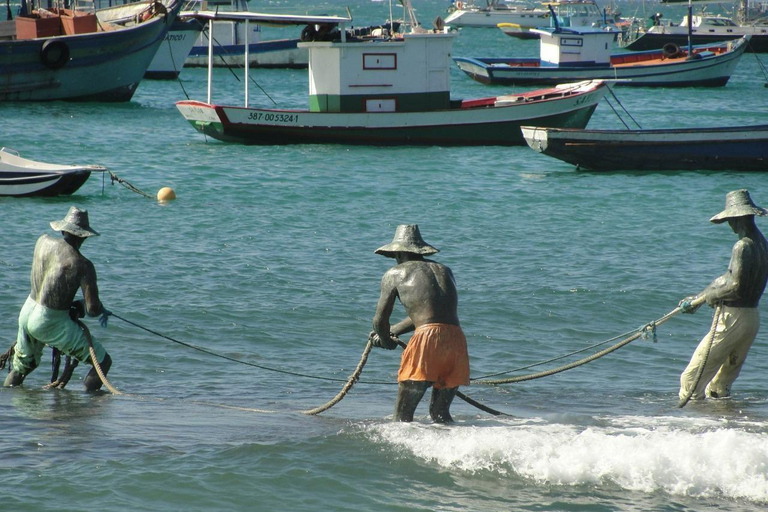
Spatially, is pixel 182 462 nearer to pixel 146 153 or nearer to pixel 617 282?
pixel 617 282

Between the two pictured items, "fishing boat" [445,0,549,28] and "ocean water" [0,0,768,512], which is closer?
"ocean water" [0,0,768,512]

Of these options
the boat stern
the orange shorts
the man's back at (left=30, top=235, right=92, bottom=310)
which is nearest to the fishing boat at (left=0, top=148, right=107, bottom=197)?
the boat stern

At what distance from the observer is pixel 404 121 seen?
2423 cm

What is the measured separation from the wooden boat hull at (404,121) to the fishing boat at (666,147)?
3.46 metres

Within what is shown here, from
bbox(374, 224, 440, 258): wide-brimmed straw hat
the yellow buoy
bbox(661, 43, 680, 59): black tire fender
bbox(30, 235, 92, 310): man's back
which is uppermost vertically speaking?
bbox(661, 43, 680, 59): black tire fender

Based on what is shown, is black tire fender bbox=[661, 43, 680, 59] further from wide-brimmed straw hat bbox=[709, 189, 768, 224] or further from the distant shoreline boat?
wide-brimmed straw hat bbox=[709, 189, 768, 224]

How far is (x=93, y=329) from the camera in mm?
10531

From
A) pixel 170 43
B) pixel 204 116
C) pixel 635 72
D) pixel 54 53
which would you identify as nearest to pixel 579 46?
pixel 635 72

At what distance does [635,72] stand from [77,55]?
21.7 metres

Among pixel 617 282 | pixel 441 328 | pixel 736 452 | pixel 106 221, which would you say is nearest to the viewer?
pixel 736 452

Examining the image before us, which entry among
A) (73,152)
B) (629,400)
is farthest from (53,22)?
(629,400)

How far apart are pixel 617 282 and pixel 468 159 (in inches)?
443

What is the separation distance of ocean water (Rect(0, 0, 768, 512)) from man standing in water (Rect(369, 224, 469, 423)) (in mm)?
410

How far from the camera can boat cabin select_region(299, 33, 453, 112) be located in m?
23.5
